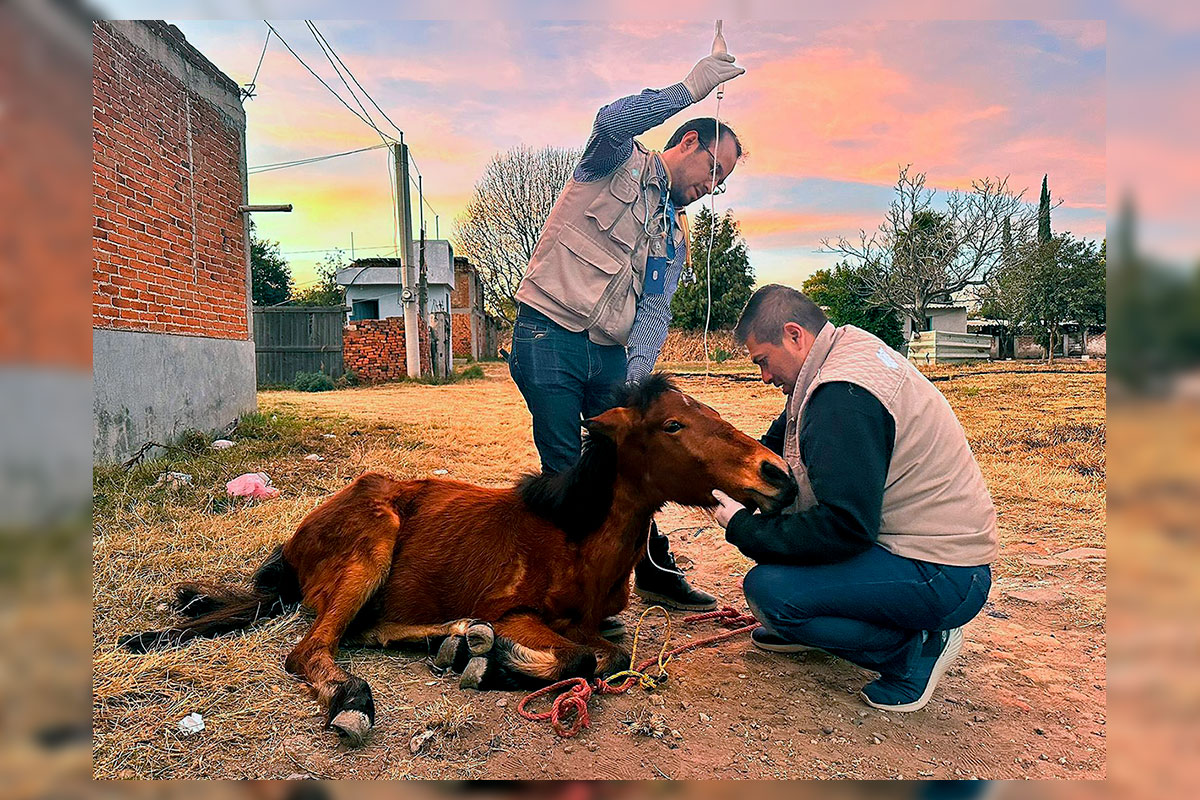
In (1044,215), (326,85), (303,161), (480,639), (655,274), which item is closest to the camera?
(480,639)

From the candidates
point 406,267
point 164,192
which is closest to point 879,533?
point 406,267

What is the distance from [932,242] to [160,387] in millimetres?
7164

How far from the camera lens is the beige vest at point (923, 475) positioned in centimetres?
253

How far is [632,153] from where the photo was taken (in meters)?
3.66

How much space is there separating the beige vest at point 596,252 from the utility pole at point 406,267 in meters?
3.22

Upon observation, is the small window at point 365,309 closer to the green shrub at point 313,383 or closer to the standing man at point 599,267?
the green shrub at point 313,383

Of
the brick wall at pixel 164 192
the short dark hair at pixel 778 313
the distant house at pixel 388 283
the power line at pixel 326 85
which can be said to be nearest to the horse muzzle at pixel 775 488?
the short dark hair at pixel 778 313

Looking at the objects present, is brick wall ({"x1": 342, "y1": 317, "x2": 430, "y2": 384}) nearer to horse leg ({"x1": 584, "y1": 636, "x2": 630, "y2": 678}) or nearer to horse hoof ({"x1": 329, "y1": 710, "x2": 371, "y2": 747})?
horse leg ({"x1": 584, "y1": 636, "x2": 630, "y2": 678})

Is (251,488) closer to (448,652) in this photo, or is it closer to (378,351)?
(378,351)

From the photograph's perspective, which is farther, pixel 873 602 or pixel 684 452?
pixel 684 452

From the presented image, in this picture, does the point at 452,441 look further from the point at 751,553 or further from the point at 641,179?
the point at 751,553

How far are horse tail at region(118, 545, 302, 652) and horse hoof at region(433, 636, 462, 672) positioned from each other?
106 centimetres
